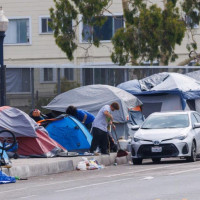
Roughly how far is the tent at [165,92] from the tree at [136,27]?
806 cm

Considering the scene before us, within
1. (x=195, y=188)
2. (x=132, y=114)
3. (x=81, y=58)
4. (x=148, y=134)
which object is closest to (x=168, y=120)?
(x=148, y=134)

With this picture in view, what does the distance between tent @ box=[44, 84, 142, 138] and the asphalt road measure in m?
8.71

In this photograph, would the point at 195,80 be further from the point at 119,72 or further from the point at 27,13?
the point at 27,13

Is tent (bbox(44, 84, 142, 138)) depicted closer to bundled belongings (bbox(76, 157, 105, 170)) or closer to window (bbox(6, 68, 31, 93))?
window (bbox(6, 68, 31, 93))

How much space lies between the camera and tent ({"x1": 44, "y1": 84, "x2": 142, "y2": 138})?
1152 inches

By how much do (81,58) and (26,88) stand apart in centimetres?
2181

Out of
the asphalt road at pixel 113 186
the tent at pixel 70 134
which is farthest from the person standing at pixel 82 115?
the asphalt road at pixel 113 186

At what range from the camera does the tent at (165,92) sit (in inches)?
1254

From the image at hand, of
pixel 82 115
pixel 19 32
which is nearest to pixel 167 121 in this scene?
pixel 82 115

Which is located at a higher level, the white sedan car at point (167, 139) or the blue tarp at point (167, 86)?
the blue tarp at point (167, 86)

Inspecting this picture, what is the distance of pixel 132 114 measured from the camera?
30.3 meters

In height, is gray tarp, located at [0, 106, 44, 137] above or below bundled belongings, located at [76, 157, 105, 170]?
above

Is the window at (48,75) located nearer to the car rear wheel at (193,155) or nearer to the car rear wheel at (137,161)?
the car rear wheel at (137,161)

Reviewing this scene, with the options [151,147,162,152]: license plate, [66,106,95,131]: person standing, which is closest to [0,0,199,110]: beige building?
[66,106,95,131]: person standing
